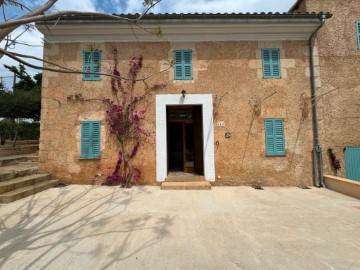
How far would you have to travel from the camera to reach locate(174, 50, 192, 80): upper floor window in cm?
717

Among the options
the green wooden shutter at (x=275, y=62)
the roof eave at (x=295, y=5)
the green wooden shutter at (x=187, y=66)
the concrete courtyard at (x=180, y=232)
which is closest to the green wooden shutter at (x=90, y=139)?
the concrete courtyard at (x=180, y=232)

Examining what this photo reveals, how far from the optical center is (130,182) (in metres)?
6.91

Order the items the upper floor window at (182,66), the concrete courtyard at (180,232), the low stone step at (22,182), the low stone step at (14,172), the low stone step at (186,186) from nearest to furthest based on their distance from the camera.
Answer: the concrete courtyard at (180,232), the low stone step at (22,182), the low stone step at (14,172), the low stone step at (186,186), the upper floor window at (182,66)

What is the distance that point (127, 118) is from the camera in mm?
7016

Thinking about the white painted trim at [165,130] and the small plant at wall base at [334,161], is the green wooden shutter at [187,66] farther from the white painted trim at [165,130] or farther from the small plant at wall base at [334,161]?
the small plant at wall base at [334,161]

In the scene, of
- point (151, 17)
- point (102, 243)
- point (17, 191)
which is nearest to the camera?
point (102, 243)

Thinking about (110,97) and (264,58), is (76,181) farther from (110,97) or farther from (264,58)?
(264,58)

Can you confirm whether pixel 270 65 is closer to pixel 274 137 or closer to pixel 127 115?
pixel 274 137

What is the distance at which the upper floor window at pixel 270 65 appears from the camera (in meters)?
7.22

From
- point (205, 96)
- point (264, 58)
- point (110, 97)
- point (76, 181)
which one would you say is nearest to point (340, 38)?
point (264, 58)

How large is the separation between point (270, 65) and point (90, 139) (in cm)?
698

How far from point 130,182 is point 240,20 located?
6738 millimetres

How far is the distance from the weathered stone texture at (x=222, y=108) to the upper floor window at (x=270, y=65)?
19 centimetres

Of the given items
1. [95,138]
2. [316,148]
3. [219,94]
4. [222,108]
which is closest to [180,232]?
[222,108]
